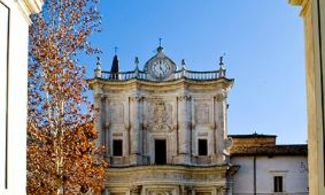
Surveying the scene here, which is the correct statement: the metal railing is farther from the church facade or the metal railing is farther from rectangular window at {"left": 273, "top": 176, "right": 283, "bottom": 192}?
Answer: rectangular window at {"left": 273, "top": 176, "right": 283, "bottom": 192}

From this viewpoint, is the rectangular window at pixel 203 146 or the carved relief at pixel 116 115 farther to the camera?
the carved relief at pixel 116 115

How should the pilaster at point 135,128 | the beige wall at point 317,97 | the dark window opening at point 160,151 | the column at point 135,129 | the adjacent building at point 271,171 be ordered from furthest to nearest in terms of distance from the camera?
1. the adjacent building at point 271,171
2. the dark window opening at point 160,151
3. the pilaster at point 135,128
4. the column at point 135,129
5. the beige wall at point 317,97

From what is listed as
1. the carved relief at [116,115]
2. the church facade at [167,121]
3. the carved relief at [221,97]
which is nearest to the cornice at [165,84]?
the church facade at [167,121]

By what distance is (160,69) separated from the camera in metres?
47.0

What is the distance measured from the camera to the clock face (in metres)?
46.8

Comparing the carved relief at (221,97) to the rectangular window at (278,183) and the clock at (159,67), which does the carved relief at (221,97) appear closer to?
the clock at (159,67)

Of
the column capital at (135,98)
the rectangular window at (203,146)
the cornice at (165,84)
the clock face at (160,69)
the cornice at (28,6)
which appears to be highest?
the clock face at (160,69)

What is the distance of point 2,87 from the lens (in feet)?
23.9

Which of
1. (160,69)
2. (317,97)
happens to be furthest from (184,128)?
(317,97)

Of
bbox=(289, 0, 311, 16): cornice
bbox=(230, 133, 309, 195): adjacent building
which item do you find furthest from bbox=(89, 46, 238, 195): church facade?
bbox=(289, 0, 311, 16): cornice

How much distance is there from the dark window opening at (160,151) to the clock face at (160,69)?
163 inches

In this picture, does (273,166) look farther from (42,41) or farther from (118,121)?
(42,41)

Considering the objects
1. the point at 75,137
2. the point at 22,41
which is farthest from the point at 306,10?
the point at 75,137

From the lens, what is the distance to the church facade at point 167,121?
148ft
